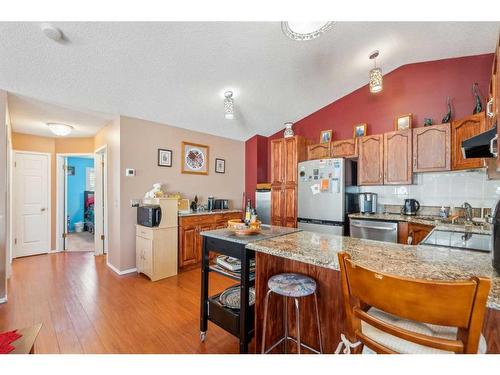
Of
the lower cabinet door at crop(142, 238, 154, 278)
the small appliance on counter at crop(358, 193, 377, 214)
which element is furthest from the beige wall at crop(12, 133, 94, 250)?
the small appliance on counter at crop(358, 193, 377, 214)

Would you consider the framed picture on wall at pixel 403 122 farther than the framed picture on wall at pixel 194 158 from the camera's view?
No

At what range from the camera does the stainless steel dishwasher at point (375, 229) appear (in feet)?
9.63

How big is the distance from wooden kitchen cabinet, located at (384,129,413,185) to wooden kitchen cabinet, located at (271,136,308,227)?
1.27 meters

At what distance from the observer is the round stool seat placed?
129 centimetres

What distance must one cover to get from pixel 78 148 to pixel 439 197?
625 cm

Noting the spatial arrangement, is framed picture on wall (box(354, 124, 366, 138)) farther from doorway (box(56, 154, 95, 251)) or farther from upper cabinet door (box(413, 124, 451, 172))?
doorway (box(56, 154, 95, 251))

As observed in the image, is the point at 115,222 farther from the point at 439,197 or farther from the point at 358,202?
the point at 439,197

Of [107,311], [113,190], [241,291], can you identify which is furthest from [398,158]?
[113,190]

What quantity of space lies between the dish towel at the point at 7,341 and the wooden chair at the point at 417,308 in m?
1.54

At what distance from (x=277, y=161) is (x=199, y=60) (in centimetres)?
221

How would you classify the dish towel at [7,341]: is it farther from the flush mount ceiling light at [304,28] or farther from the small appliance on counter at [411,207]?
the small appliance on counter at [411,207]

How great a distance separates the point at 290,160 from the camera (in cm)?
408

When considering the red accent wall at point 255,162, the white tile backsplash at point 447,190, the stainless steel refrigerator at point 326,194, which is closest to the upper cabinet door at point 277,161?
the stainless steel refrigerator at point 326,194
